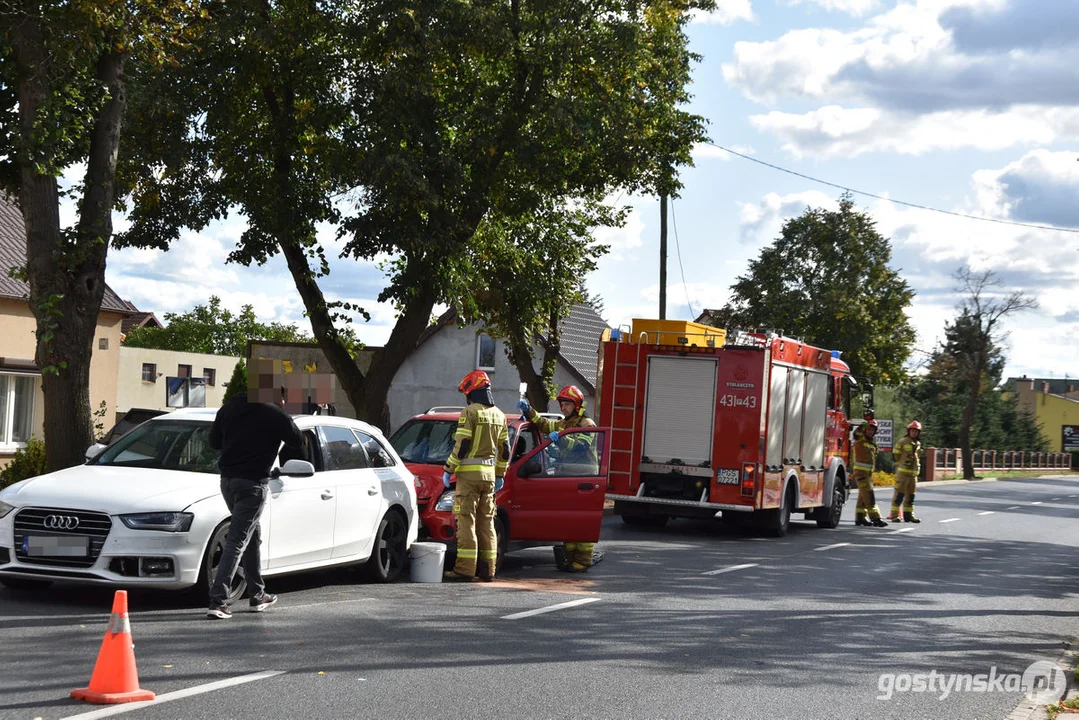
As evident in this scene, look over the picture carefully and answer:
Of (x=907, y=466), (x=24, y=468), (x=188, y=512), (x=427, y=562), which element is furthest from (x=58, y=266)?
(x=907, y=466)

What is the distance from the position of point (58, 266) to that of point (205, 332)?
9026cm

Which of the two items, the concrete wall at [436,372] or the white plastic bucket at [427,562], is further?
the concrete wall at [436,372]

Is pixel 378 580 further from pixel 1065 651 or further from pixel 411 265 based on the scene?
pixel 411 265

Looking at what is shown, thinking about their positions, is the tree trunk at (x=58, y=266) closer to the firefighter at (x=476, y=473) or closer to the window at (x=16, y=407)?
the firefighter at (x=476, y=473)

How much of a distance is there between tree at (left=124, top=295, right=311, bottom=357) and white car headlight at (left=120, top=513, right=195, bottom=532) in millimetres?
90829

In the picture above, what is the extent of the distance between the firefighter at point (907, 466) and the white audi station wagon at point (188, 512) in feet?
46.8

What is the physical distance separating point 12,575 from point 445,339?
35.5 m

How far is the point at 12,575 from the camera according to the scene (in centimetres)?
911

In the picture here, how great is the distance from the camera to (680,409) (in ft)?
60.7

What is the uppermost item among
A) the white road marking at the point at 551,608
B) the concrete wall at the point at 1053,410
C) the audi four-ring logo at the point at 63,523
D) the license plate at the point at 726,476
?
the concrete wall at the point at 1053,410

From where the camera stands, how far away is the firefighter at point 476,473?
11555mm

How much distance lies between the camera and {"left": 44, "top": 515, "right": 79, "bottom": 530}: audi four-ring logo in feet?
29.4

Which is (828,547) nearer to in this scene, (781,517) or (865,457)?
(781,517)

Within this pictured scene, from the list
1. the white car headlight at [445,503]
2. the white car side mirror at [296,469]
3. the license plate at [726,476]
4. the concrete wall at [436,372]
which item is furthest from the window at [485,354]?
the white car side mirror at [296,469]
